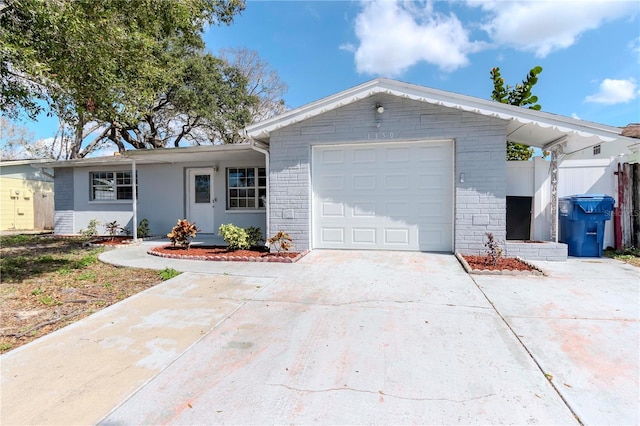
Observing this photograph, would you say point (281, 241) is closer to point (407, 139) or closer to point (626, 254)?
point (407, 139)

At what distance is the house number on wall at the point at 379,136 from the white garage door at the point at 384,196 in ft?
0.95

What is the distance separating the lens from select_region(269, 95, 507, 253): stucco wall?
6668 millimetres

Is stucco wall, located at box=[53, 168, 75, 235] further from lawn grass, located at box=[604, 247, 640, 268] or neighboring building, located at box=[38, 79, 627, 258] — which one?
lawn grass, located at box=[604, 247, 640, 268]

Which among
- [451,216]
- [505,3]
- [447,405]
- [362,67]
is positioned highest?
[362,67]

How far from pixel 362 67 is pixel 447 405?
52.1 ft

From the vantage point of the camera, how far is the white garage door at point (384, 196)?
720 centimetres

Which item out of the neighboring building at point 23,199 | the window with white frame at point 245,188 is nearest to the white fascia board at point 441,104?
the window with white frame at point 245,188

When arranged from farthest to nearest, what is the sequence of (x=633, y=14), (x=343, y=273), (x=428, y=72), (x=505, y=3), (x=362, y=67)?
(x=362, y=67) < (x=428, y=72) < (x=505, y=3) < (x=633, y=14) < (x=343, y=273)

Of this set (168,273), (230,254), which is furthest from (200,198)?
(168,273)

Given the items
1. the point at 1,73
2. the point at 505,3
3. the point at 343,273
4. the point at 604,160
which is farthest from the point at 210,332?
the point at 505,3

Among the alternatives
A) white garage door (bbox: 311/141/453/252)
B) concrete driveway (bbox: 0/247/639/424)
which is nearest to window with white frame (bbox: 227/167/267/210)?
white garage door (bbox: 311/141/453/252)

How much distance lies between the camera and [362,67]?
15.6 meters

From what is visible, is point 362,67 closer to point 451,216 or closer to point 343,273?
point 451,216

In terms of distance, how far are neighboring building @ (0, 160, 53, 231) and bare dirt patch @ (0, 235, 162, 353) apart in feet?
37.0
